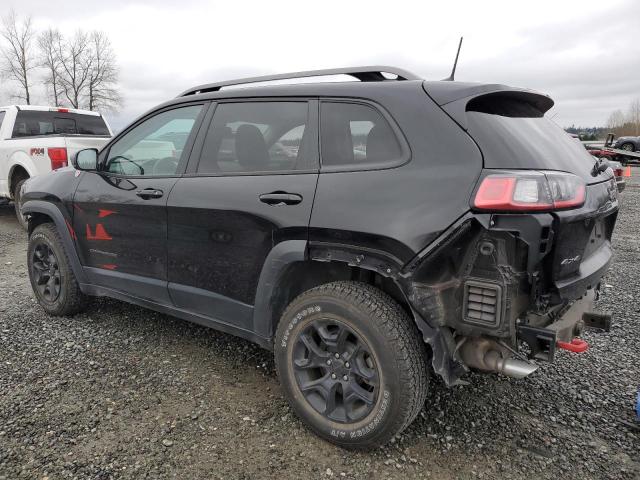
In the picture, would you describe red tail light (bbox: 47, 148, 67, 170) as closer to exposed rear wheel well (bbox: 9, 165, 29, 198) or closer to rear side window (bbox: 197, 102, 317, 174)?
exposed rear wheel well (bbox: 9, 165, 29, 198)

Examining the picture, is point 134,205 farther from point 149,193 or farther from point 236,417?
point 236,417

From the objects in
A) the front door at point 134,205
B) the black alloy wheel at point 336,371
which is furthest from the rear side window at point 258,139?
the black alloy wheel at point 336,371

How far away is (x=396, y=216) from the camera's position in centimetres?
226

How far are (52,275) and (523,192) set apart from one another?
3.81 m

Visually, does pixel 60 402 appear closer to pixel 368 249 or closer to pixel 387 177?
pixel 368 249

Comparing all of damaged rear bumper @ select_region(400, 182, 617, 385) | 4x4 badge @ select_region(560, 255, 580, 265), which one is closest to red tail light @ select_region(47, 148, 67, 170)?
damaged rear bumper @ select_region(400, 182, 617, 385)

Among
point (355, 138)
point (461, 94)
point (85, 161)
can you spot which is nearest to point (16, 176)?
point (85, 161)

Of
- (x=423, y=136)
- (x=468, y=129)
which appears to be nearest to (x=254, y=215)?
(x=423, y=136)

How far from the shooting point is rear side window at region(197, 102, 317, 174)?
2.76 meters

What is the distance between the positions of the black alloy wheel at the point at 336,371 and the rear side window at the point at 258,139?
0.89 meters

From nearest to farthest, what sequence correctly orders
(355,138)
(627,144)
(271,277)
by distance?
(355,138) < (271,277) < (627,144)

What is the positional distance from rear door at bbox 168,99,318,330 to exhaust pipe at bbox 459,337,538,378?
970 mm

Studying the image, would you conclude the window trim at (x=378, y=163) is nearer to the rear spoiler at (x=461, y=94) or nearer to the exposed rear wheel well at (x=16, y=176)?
the rear spoiler at (x=461, y=94)

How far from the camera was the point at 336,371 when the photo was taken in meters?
2.53
